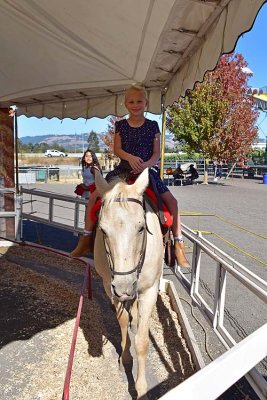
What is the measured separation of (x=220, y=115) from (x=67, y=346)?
22476 mm

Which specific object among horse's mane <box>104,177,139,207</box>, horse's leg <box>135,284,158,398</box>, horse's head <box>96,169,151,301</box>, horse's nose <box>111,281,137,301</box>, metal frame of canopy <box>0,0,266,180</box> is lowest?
horse's leg <box>135,284,158,398</box>

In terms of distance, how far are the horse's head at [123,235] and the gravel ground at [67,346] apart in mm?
1362

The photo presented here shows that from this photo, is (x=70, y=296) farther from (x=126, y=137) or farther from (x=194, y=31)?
(x=194, y=31)

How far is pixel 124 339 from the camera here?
359 centimetres

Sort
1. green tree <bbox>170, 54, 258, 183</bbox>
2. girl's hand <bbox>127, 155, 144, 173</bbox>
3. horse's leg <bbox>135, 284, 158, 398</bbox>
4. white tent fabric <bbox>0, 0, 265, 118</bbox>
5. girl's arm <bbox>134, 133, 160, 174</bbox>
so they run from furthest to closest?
green tree <bbox>170, 54, 258, 183</bbox>
girl's arm <bbox>134, 133, 160, 174</bbox>
girl's hand <bbox>127, 155, 144, 173</bbox>
horse's leg <bbox>135, 284, 158, 398</bbox>
white tent fabric <bbox>0, 0, 265, 118</bbox>

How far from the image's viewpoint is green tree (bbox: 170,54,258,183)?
24031 millimetres

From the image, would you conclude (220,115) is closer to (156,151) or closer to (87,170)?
(87,170)

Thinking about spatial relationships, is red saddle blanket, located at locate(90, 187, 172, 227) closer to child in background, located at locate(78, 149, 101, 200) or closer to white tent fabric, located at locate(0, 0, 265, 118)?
white tent fabric, located at locate(0, 0, 265, 118)

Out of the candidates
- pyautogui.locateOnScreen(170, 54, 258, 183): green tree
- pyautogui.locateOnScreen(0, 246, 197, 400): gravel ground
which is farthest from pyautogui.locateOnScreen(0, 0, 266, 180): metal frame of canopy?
pyautogui.locateOnScreen(170, 54, 258, 183): green tree

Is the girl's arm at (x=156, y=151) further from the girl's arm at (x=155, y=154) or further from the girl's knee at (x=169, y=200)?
the girl's knee at (x=169, y=200)

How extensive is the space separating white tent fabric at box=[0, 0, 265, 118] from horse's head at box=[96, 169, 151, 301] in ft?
4.87

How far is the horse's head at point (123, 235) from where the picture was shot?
2.46 meters

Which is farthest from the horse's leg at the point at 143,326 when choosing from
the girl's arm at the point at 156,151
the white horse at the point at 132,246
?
the girl's arm at the point at 156,151

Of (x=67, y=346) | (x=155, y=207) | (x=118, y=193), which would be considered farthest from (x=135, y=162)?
(x=67, y=346)
